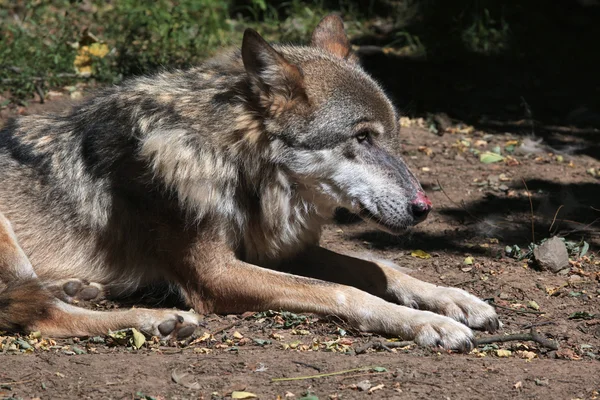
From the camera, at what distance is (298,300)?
4512 millimetres

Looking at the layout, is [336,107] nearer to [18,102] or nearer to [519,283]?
[519,283]

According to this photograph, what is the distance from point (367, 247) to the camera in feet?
19.0

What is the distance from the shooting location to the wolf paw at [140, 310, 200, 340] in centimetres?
430

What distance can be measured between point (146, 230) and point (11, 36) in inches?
186

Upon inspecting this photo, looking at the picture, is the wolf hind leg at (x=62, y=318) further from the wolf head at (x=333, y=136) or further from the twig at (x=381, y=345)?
the wolf head at (x=333, y=136)

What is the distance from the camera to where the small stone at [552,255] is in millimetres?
5176

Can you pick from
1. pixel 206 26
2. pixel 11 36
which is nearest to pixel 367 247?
pixel 206 26

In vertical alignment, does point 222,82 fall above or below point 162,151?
above

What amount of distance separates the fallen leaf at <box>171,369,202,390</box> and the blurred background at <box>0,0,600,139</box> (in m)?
4.59

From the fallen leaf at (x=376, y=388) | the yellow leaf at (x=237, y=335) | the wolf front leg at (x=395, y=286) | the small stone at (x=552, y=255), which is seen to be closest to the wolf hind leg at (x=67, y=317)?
the yellow leaf at (x=237, y=335)

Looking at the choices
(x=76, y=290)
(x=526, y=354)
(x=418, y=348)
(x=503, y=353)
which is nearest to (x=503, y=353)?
(x=503, y=353)

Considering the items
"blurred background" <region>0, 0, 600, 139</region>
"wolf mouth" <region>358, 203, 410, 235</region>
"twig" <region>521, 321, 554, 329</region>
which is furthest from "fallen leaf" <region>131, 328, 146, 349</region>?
"blurred background" <region>0, 0, 600, 139</region>

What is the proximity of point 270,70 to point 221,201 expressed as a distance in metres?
0.79

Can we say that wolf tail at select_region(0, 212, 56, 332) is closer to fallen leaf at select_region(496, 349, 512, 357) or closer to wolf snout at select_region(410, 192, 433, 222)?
wolf snout at select_region(410, 192, 433, 222)
